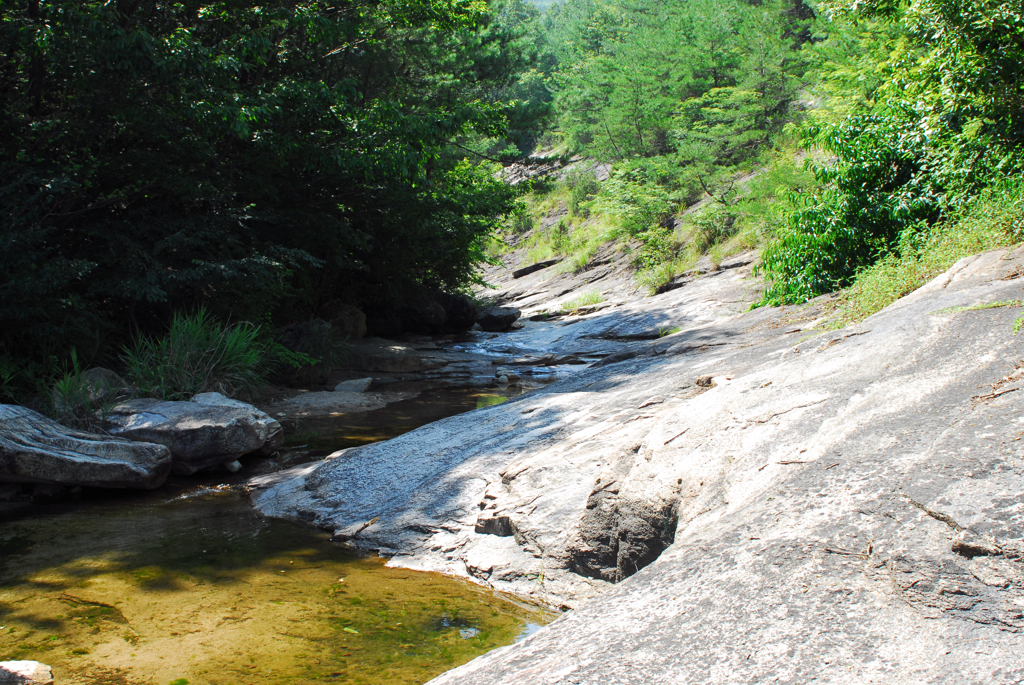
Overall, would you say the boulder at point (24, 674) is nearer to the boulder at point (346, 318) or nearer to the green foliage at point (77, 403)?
the green foliage at point (77, 403)

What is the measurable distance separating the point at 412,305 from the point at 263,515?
12.3 meters

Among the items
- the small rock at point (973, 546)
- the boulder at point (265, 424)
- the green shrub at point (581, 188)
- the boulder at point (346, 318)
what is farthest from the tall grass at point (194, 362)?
the green shrub at point (581, 188)

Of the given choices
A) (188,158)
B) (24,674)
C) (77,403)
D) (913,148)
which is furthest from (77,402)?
(913,148)

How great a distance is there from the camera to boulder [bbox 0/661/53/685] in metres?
2.60

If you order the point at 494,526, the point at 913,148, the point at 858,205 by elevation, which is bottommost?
the point at 494,526

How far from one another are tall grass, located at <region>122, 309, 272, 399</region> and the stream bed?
8.91 feet

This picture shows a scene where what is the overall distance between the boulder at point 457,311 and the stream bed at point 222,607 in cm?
1346

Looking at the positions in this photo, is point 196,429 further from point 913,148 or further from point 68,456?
point 913,148

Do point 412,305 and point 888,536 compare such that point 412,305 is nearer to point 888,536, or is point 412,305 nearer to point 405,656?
point 405,656

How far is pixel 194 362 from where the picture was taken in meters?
8.04

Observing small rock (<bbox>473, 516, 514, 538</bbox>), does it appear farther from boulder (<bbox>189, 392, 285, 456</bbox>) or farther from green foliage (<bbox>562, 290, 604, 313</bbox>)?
green foliage (<bbox>562, 290, 604, 313</bbox>)

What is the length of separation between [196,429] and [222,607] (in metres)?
3.01

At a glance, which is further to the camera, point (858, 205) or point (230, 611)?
point (858, 205)

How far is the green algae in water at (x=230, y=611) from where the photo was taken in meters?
2.98
